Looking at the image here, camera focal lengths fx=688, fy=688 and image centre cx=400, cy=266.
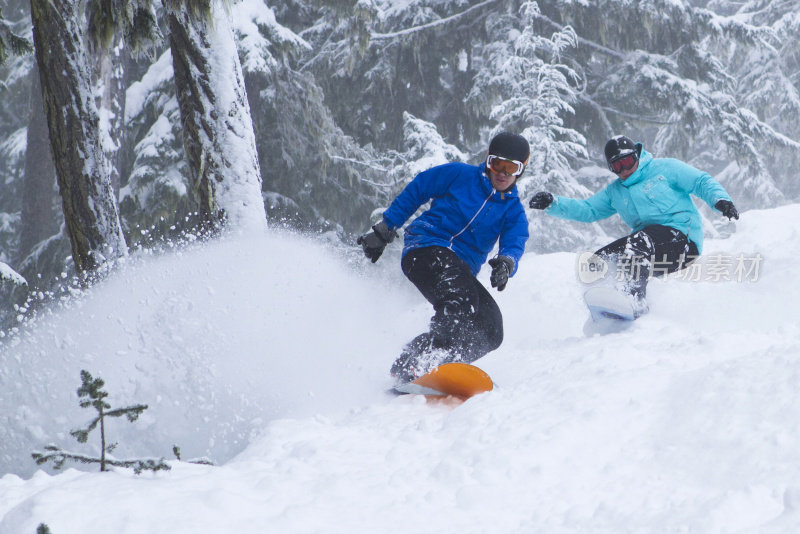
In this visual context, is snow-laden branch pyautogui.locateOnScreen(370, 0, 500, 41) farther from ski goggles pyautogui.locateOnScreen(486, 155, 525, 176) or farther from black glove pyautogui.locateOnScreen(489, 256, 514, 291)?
black glove pyautogui.locateOnScreen(489, 256, 514, 291)

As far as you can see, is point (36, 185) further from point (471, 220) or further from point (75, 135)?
point (471, 220)

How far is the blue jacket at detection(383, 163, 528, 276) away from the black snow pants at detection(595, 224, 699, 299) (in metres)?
1.25

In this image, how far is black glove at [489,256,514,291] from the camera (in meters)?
4.19

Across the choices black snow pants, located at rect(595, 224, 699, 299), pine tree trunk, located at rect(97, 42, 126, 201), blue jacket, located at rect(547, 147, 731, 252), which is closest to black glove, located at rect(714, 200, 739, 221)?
blue jacket, located at rect(547, 147, 731, 252)

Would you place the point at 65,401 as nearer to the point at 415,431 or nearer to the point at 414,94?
the point at 415,431

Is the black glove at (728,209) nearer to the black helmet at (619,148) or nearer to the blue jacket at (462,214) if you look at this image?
the black helmet at (619,148)

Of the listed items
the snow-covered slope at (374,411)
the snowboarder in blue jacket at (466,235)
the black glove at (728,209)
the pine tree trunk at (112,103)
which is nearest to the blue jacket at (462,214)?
the snowboarder in blue jacket at (466,235)

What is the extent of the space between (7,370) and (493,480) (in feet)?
11.2

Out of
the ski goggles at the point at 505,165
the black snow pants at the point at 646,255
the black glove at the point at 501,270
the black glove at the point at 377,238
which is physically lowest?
the black snow pants at the point at 646,255

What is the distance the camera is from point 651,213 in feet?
18.7

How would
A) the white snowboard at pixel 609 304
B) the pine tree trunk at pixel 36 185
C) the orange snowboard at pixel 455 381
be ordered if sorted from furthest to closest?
the pine tree trunk at pixel 36 185
the white snowboard at pixel 609 304
the orange snowboard at pixel 455 381

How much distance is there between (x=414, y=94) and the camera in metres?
15.3

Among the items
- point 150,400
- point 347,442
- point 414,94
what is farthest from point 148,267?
point 414,94

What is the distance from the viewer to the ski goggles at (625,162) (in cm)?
559
